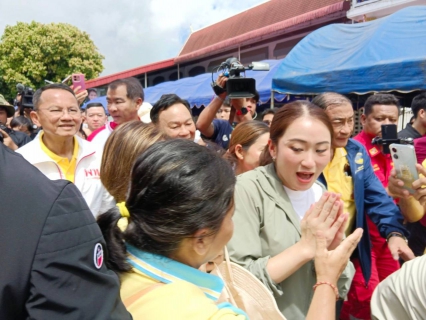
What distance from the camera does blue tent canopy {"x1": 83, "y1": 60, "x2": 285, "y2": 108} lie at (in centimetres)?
A: 808

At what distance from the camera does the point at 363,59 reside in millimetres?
4691

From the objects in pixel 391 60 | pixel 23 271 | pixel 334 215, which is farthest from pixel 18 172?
pixel 391 60

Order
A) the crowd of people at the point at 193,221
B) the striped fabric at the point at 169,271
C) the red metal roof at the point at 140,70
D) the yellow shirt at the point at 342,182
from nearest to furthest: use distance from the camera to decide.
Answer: the crowd of people at the point at 193,221 → the striped fabric at the point at 169,271 → the yellow shirt at the point at 342,182 → the red metal roof at the point at 140,70

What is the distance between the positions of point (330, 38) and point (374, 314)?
5.18 metres

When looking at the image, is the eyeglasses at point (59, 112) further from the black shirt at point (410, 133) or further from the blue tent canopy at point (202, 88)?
the blue tent canopy at point (202, 88)

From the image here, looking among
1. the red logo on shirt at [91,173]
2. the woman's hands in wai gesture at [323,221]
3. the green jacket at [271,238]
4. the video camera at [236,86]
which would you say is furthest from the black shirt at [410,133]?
the red logo on shirt at [91,173]

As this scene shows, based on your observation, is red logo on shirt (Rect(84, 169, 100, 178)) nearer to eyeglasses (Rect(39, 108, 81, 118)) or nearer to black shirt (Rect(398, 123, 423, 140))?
eyeglasses (Rect(39, 108, 81, 118))

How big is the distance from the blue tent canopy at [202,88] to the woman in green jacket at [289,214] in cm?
588

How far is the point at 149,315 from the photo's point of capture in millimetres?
767

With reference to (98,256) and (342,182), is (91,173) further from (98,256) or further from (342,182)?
(98,256)

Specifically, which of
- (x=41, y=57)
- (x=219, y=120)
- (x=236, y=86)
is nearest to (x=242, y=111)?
(x=219, y=120)

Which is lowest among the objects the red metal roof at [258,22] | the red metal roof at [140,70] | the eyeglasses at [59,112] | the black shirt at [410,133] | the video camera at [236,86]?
the black shirt at [410,133]

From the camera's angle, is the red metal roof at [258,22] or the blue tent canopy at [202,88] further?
the red metal roof at [258,22]

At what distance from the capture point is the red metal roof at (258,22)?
A: 12.8m
